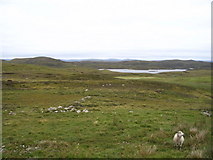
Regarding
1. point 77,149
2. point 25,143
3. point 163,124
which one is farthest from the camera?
point 163,124

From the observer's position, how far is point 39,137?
13555 mm

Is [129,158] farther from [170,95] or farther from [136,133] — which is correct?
[170,95]

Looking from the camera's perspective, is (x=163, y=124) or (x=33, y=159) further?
(x=163, y=124)

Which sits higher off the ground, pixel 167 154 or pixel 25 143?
pixel 167 154

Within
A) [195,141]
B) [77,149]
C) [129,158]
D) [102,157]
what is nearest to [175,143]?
[195,141]

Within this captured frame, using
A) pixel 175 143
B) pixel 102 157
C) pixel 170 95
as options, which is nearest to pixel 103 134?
pixel 102 157

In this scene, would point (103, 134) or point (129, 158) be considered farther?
point (103, 134)

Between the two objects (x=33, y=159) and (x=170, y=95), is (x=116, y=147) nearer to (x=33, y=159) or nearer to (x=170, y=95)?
(x=33, y=159)

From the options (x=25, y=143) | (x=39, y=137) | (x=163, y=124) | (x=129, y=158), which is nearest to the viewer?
(x=129, y=158)

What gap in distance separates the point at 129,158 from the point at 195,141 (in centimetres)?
518

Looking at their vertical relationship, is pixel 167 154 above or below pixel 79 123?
above

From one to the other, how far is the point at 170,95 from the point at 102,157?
3526 centimetres

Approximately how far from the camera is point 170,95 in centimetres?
4119

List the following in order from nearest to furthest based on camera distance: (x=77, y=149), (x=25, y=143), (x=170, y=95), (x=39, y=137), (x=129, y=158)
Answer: (x=129, y=158)
(x=77, y=149)
(x=25, y=143)
(x=39, y=137)
(x=170, y=95)
